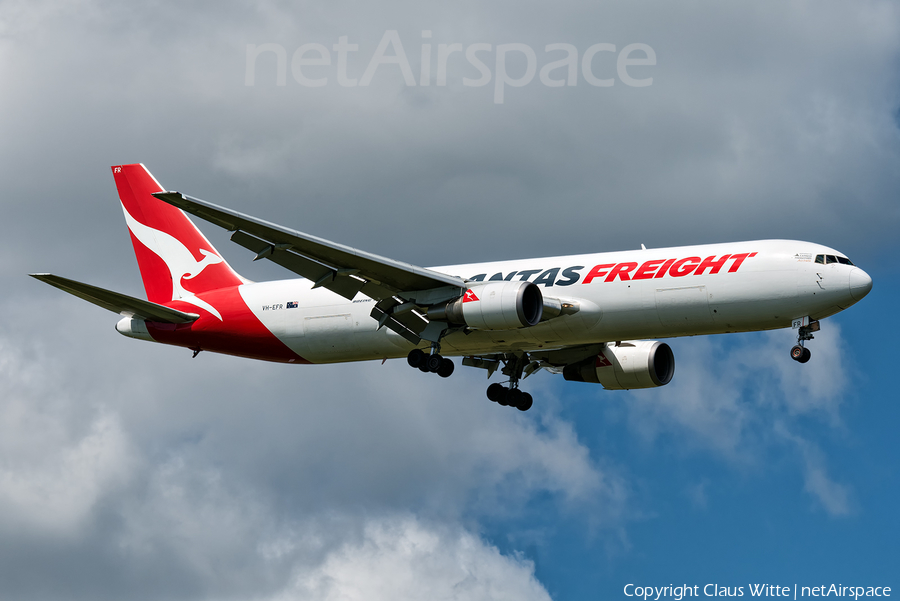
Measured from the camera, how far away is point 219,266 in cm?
4612

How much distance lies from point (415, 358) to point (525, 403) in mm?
7860

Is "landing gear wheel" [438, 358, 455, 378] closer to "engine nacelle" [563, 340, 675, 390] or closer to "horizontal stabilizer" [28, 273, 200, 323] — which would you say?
"engine nacelle" [563, 340, 675, 390]

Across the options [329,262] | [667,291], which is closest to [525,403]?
[667,291]

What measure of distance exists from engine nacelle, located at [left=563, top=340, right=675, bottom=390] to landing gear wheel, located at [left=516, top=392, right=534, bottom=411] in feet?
6.30

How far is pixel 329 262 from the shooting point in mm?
37375

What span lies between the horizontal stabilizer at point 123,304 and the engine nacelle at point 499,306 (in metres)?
12.7

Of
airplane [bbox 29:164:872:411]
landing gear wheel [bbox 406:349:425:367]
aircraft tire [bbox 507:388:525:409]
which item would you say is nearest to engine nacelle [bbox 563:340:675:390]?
airplane [bbox 29:164:872:411]

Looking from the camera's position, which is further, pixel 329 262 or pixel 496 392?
pixel 496 392

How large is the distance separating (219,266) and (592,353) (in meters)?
16.2

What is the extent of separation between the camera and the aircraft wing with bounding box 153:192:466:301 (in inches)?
1355

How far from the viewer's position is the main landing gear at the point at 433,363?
39094 mm

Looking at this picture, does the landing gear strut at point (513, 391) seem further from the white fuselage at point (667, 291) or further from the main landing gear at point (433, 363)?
the main landing gear at point (433, 363)

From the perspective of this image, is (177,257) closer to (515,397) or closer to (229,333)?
(229,333)

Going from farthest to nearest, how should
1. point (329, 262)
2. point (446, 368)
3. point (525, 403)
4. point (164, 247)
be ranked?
point (164, 247) < point (525, 403) < point (446, 368) < point (329, 262)
